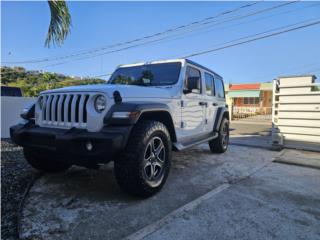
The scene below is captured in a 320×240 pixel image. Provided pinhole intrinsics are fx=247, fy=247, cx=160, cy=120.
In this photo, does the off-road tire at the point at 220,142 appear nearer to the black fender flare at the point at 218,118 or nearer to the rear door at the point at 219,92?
the black fender flare at the point at 218,118

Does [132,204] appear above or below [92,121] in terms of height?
below

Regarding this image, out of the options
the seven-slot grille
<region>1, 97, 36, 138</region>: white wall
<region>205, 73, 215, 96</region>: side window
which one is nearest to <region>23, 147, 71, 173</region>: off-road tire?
the seven-slot grille

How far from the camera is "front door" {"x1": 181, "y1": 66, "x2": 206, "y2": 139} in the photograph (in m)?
4.08

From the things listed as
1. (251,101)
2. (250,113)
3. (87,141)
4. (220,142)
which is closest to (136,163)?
(87,141)

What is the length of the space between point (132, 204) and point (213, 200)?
3.24 ft

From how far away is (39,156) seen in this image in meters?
3.55

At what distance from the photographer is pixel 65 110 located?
2.91 meters

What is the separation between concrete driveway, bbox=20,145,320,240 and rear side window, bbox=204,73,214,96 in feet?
5.96

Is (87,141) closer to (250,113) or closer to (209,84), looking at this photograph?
(209,84)

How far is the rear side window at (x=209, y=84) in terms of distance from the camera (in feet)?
17.3

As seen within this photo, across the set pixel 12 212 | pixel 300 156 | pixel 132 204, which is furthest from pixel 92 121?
pixel 300 156

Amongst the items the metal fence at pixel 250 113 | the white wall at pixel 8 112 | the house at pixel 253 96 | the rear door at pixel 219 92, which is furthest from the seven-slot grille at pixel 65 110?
the house at pixel 253 96

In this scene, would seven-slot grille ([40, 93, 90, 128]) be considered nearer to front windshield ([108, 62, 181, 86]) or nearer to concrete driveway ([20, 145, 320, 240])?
concrete driveway ([20, 145, 320, 240])

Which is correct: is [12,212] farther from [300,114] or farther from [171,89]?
[300,114]
